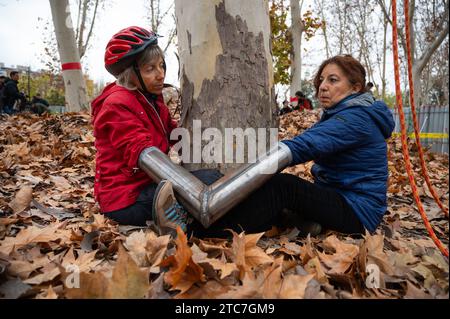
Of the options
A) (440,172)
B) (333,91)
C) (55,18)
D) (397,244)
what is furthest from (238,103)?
(55,18)

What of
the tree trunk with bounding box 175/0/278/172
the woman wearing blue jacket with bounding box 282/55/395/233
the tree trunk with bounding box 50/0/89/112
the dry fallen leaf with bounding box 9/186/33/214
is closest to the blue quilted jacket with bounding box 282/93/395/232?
the woman wearing blue jacket with bounding box 282/55/395/233

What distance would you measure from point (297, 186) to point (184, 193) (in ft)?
2.30

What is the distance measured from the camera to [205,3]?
91.4 inches

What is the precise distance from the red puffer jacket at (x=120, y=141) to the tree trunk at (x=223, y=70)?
1.18 ft

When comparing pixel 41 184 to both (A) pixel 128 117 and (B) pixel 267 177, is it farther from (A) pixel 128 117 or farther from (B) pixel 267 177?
(B) pixel 267 177

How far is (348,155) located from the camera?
2.19m

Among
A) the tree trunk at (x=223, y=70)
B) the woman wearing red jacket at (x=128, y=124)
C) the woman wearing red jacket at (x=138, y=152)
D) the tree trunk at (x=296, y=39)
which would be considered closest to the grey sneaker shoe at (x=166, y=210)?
the woman wearing red jacket at (x=138, y=152)

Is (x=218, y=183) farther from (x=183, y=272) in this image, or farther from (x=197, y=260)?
(x=183, y=272)

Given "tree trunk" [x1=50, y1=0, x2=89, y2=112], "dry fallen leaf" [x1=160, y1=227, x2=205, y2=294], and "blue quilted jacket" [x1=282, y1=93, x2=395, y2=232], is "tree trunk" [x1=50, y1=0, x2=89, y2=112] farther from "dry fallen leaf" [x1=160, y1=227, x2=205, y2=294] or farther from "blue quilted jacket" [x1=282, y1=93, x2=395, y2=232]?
"dry fallen leaf" [x1=160, y1=227, x2=205, y2=294]

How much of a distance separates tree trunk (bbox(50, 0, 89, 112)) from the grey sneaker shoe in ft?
21.4

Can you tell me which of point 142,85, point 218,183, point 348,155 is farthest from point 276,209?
point 142,85

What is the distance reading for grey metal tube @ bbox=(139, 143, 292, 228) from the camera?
1.90 meters
